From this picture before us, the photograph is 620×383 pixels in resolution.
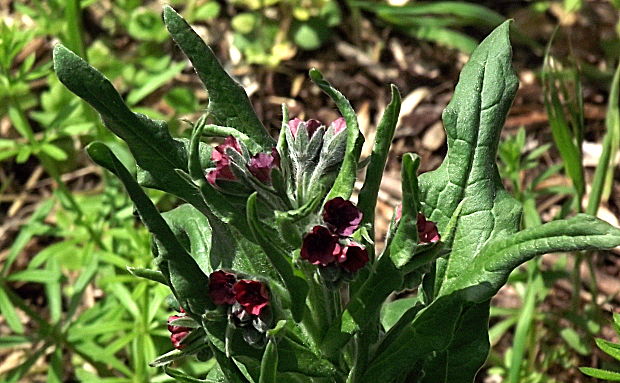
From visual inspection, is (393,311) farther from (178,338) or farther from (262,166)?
(262,166)

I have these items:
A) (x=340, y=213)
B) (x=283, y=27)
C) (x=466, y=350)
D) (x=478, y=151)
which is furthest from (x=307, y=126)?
(x=283, y=27)

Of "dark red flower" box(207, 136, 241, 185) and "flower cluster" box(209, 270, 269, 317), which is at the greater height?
"dark red flower" box(207, 136, 241, 185)

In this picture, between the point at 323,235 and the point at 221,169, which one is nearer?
the point at 323,235

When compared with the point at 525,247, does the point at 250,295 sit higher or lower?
lower

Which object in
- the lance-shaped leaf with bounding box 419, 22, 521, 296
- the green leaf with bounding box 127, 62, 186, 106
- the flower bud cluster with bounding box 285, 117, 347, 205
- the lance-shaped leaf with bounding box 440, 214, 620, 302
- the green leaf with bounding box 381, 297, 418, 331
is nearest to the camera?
the lance-shaped leaf with bounding box 440, 214, 620, 302

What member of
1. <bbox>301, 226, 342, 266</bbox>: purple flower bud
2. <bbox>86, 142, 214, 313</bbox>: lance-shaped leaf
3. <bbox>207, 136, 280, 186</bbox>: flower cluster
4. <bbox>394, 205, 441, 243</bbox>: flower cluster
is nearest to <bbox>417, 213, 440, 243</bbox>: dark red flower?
<bbox>394, 205, 441, 243</bbox>: flower cluster

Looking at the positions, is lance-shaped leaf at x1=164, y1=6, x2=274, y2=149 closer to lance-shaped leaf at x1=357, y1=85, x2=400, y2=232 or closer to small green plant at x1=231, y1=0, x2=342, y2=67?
lance-shaped leaf at x1=357, y1=85, x2=400, y2=232
